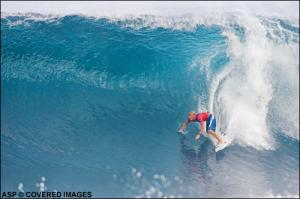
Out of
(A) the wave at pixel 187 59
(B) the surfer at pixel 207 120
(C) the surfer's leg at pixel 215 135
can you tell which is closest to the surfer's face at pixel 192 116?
(B) the surfer at pixel 207 120

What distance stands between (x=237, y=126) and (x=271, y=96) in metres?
2.26

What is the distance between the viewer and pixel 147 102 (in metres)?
16.0

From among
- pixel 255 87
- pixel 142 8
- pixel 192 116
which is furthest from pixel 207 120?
pixel 142 8

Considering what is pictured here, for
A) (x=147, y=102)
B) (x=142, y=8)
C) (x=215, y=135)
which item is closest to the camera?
(x=215, y=135)

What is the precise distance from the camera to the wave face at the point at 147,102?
42.8ft

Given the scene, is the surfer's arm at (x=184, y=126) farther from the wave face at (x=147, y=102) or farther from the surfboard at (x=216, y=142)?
the surfboard at (x=216, y=142)

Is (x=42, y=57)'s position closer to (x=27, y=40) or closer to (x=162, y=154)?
(x=27, y=40)

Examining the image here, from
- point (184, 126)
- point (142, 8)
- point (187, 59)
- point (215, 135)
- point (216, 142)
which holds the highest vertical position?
point (142, 8)

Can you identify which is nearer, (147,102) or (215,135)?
(215,135)

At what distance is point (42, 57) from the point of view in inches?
685

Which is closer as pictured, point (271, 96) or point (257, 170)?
point (257, 170)

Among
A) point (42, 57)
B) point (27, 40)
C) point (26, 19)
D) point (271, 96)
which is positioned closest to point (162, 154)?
point (271, 96)

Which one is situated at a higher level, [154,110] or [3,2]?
[3,2]

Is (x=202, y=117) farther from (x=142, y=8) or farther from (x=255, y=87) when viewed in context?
(x=142, y=8)
